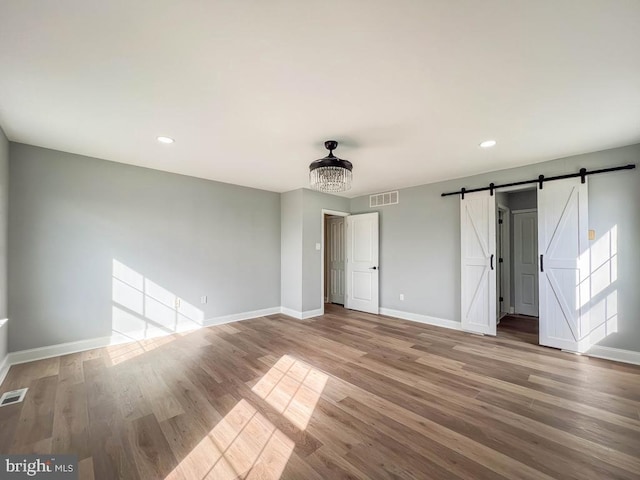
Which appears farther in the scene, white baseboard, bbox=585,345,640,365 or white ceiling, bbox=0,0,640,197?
white baseboard, bbox=585,345,640,365

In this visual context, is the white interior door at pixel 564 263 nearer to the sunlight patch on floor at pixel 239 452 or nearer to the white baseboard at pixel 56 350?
the sunlight patch on floor at pixel 239 452

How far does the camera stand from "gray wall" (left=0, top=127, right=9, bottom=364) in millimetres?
2822

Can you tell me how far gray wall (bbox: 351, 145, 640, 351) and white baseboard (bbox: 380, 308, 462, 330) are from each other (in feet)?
0.24

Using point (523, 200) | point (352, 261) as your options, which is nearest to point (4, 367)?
point (352, 261)

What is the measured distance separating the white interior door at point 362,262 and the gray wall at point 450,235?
6.7 inches

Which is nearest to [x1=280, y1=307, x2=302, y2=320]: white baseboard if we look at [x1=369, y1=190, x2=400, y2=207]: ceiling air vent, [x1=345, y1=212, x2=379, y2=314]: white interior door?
[x1=345, y1=212, x2=379, y2=314]: white interior door

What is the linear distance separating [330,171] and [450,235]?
2.83 metres

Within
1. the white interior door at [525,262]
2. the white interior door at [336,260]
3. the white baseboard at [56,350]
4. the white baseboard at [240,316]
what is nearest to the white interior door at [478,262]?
the white interior door at [525,262]

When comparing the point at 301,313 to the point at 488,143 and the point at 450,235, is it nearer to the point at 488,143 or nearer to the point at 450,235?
the point at 450,235

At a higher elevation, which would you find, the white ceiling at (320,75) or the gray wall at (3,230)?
the white ceiling at (320,75)

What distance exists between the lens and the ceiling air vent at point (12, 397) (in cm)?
231

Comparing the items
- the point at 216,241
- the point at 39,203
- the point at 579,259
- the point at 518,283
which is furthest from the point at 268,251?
the point at 518,283

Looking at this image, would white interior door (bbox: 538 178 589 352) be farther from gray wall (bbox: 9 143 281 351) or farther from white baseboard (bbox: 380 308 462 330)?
gray wall (bbox: 9 143 281 351)

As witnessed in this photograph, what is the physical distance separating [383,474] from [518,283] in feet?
18.3
